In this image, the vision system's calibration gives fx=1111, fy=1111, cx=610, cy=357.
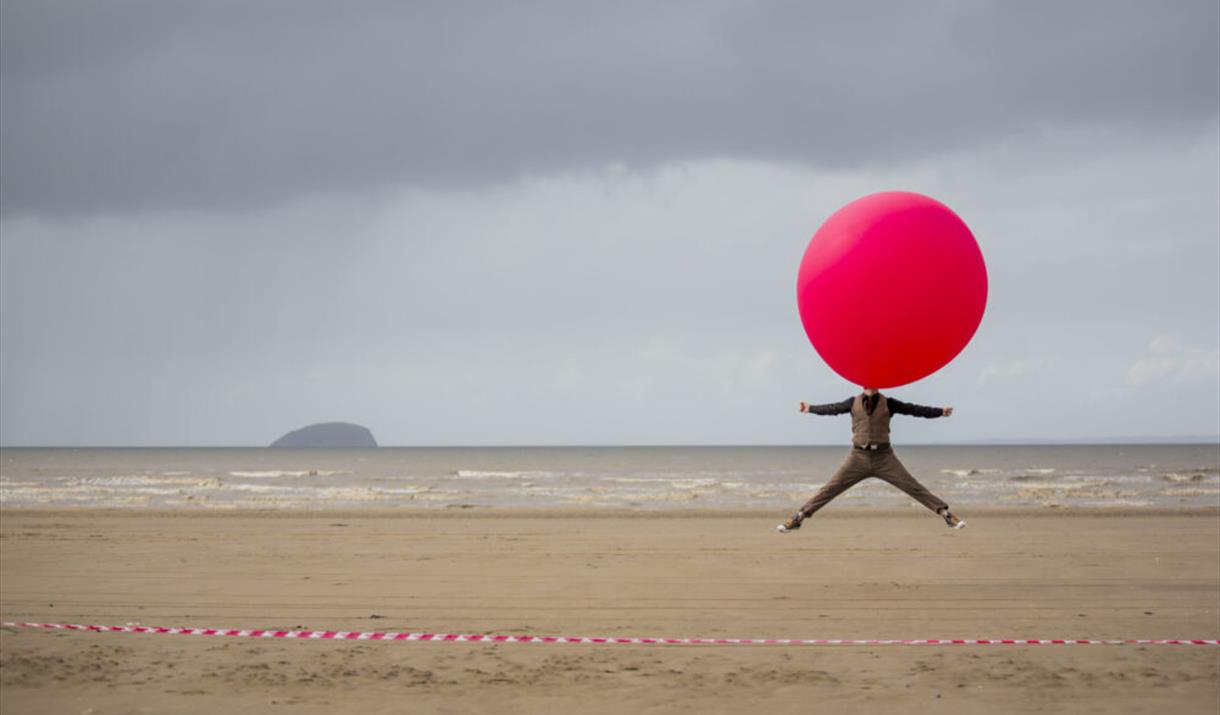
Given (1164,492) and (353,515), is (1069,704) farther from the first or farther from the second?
(1164,492)

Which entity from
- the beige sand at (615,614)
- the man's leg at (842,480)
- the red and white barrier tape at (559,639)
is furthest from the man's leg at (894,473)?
the red and white barrier tape at (559,639)

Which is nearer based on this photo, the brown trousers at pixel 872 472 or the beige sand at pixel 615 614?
the beige sand at pixel 615 614

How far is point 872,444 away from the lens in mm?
9219

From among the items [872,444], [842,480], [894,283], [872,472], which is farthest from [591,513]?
[894,283]

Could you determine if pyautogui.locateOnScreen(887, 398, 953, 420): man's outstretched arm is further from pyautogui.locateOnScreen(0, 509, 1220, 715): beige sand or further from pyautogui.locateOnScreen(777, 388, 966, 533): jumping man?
pyautogui.locateOnScreen(0, 509, 1220, 715): beige sand

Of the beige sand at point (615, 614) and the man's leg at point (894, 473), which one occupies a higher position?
the man's leg at point (894, 473)

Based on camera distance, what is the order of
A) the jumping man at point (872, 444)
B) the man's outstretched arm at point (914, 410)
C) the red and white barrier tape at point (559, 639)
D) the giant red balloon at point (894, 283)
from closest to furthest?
the giant red balloon at point (894, 283) → the man's outstretched arm at point (914, 410) → the jumping man at point (872, 444) → the red and white barrier tape at point (559, 639)

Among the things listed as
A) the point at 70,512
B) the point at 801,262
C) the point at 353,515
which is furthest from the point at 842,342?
the point at 70,512

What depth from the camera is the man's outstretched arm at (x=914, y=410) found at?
880cm

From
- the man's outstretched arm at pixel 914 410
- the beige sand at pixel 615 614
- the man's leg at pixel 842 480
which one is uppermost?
the man's outstretched arm at pixel 914 410

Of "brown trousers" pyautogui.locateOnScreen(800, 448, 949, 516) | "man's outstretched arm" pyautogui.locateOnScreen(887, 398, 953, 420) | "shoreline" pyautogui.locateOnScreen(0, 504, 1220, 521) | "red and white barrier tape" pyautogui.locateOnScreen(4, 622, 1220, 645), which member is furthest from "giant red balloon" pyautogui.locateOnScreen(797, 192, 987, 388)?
"shoreline" pyautogui.locateOnScreen(0, 504, 1220, 521)

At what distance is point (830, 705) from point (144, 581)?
10.6 metres

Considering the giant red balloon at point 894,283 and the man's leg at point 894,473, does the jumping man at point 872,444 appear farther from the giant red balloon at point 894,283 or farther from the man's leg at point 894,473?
the giant red balloon at point 894,283

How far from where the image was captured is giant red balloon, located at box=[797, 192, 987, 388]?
7.11 meters
